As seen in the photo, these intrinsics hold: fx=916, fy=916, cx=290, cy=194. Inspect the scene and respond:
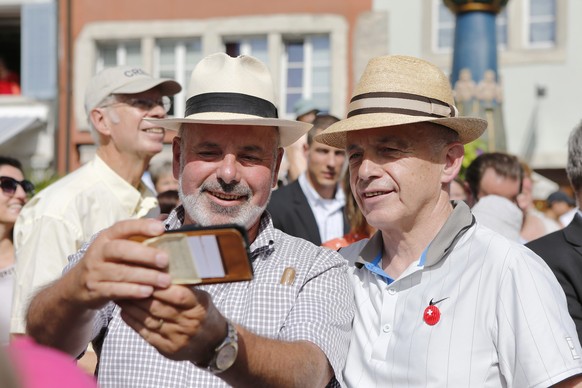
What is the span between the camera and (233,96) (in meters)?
2.86

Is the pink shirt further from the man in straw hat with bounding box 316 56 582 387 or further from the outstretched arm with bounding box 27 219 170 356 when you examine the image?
the man in straw hat with bounding box 316 56 582 387

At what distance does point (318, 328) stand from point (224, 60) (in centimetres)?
101

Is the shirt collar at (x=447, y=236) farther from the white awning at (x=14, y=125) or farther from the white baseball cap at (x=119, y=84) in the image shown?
the white awning at (x=14, y=125)

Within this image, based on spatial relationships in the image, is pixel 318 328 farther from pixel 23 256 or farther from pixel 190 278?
pixel 23 256

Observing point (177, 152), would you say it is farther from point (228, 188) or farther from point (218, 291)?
point (218, 291)

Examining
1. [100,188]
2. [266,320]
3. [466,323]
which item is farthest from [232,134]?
[100,188]

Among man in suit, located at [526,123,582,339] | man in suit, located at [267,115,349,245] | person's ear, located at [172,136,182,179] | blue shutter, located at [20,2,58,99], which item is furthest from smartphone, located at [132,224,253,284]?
blue shutter, located at [20,2,58,99]

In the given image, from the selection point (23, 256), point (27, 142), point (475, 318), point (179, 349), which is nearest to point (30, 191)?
point (23, 256)

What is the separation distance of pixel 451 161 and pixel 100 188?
1.95 metres

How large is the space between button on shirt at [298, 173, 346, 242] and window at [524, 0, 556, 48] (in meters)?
10.8

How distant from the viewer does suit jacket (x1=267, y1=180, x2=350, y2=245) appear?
5.42 metres

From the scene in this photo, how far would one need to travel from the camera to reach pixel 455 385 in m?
2.48

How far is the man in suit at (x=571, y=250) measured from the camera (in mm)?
3236

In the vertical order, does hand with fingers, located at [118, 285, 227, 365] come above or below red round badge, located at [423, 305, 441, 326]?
above
